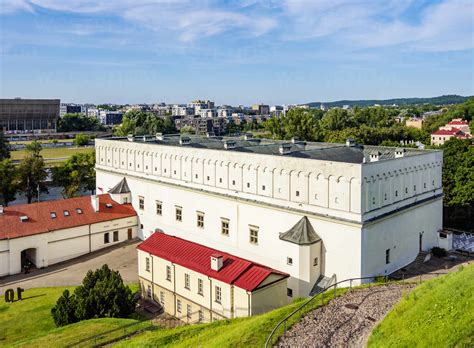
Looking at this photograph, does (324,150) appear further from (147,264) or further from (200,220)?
(147,264)

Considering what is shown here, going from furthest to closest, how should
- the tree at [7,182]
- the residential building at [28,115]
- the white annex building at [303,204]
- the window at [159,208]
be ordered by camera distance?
the residential building at [28,115] → the tree at [7,182] → the window at [159,208] → the white annex building at [303,204]

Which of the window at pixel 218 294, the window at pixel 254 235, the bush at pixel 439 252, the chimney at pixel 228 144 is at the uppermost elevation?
the chimney at pixel 228 144

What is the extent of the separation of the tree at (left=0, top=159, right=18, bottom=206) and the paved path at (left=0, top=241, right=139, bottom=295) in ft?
58.5

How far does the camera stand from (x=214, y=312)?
24422mm

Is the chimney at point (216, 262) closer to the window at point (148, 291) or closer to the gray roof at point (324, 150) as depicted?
the window at point (148, 291)

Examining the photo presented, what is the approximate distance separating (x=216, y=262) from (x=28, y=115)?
15070 centimetres

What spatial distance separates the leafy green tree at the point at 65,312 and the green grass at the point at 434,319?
1690cm

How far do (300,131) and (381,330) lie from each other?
192 feet

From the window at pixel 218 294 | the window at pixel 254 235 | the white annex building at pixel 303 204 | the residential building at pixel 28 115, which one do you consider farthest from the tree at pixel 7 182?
the residential building at pixel 28 115

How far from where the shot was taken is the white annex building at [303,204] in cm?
2491

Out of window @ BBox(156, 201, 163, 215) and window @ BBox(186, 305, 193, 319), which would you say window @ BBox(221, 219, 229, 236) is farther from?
window @ BBox(156, 201, 163, 215)

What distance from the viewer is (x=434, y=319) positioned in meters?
12.3

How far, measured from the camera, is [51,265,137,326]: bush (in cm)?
2355

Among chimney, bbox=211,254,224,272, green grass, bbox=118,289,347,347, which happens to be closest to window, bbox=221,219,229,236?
chimney, bbox=211,254,224,272
